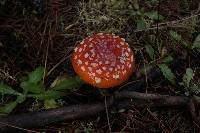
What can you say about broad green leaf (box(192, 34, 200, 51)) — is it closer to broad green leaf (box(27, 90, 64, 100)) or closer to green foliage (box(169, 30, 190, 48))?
green foliage (box(169, 30, 190, 48))

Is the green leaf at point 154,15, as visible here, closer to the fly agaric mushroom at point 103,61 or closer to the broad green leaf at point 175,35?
the broad green leaf at point 175,35

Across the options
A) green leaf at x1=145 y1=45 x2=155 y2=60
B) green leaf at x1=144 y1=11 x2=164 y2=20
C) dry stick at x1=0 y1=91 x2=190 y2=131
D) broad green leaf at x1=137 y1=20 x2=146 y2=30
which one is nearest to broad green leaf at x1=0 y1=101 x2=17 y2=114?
dry stick at x1=0 y1=91 x2=190 y2=131

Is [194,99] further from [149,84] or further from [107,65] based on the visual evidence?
[107,65]

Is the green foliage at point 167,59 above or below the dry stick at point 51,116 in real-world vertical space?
above

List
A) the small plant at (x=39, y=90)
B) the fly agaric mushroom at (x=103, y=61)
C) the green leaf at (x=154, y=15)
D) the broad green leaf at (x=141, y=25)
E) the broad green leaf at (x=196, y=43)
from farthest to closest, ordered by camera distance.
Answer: the green leaf at (x=154, y=15) < the broad green leaf at (x=141, y=25) < the broad green leaf at (x=196, y=43) < the small plant at (x=39, y=90) < the fly agaric mushroom at (x=103, y=61)

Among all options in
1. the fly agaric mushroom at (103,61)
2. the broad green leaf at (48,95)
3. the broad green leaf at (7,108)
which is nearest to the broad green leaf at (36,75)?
the broad green leaf at (48,95)

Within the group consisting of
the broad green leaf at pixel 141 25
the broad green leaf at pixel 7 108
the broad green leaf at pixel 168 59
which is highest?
the broad green leaf at pixel 141 25

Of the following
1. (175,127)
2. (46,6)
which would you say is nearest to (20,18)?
(46,6)

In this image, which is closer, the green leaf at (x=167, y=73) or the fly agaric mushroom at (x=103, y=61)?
the fly agaric mushroom at (x=103, y=61)

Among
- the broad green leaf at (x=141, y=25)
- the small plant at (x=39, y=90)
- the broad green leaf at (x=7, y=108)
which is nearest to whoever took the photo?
the broad green leaf at (x=7, y=108)
